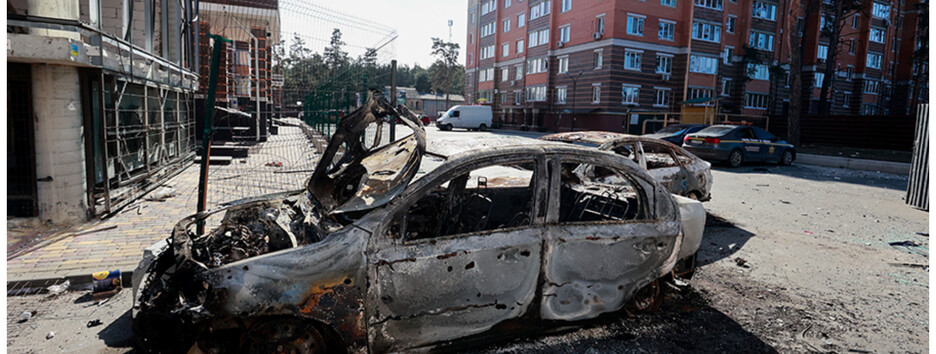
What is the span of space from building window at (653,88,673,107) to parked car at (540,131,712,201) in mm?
33781

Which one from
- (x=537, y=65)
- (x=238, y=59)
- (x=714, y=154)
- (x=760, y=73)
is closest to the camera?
(x=714, y=154)

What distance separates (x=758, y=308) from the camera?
460 centimetres

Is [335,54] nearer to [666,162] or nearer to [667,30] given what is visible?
[666,162]

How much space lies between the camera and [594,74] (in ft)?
130

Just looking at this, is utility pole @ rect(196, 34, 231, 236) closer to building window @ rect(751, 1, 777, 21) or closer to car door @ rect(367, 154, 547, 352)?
car door @ rect(367, 154, 547, 352)

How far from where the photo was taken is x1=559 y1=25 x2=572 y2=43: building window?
42.6 metres

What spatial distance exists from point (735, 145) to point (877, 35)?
47.1 meters

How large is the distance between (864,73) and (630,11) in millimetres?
28732

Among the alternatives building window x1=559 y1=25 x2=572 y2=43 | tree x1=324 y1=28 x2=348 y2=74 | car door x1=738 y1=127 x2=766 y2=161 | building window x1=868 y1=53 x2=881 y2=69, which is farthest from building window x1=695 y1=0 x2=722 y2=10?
tree x1=324 y1=28 x2=348 y2=74

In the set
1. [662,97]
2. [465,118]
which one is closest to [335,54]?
[465,118]

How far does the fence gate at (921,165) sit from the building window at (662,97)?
31.4 meters

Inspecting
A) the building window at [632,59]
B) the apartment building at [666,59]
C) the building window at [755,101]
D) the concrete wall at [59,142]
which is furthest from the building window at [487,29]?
the concrete wall at [59,142]

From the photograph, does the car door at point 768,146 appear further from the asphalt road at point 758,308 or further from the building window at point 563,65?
the building window at point 563,65

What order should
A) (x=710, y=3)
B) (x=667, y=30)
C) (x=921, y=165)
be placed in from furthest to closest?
1. (x=710, y=3)
2. (x=667, y=30)
3. (x=921, y=165)
